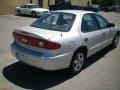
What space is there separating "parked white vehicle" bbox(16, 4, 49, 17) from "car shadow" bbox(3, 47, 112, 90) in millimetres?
16735

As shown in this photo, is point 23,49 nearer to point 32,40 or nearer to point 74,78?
point 32,40

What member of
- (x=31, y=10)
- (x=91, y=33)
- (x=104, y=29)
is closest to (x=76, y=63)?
(x=91, y=33)

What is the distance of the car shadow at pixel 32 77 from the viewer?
185 inches

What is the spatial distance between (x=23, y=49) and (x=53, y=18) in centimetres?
135

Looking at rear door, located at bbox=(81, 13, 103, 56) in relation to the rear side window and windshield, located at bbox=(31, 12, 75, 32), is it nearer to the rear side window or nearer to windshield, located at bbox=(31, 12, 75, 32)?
the rear side window

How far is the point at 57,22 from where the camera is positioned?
5504 mm

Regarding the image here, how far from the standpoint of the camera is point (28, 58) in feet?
15.5

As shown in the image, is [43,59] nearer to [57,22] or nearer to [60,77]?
[60,77]

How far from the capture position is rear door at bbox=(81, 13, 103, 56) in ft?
17.9

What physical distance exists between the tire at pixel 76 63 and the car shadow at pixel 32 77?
192 mm

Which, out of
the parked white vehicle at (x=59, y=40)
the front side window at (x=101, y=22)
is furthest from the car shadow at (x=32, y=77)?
the front side window at (x=101, y=22)

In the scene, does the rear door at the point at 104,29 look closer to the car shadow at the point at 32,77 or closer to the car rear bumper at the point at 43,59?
the car shadow at the point at 32,77

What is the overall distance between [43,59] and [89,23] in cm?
209

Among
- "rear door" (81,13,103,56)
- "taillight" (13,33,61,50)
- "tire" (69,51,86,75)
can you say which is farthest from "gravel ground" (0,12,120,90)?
"taillight" (13,33,61,50)
